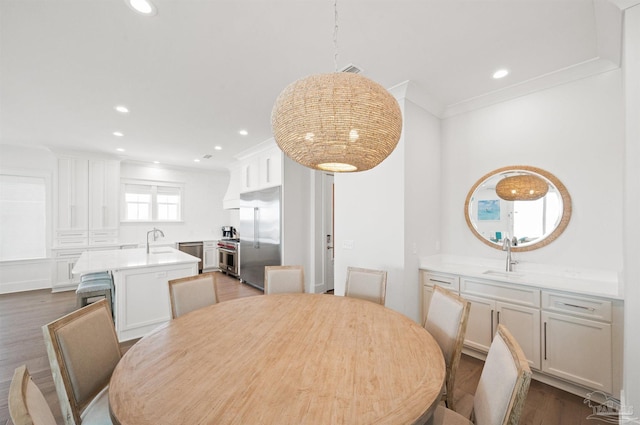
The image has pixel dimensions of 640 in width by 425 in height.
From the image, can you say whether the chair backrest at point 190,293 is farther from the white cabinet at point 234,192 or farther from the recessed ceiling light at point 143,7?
the white cabinet at point 234,192

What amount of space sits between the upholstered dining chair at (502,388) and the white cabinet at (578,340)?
1.55 metres

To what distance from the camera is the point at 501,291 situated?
7.88 ft

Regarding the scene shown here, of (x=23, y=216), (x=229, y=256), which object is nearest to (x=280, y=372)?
(x=229, y=256)

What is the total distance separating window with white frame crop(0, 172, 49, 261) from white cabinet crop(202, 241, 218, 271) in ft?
9.66

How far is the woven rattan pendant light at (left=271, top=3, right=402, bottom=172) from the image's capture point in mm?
1120

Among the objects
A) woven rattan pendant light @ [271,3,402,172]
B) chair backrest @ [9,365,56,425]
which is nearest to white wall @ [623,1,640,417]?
woven rattan pendant light @ [271,3,402,172]

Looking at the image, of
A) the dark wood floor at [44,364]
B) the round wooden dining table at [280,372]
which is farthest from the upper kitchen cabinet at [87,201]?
the round wooden dining table at [280,372]

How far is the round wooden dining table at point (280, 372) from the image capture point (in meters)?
0.86

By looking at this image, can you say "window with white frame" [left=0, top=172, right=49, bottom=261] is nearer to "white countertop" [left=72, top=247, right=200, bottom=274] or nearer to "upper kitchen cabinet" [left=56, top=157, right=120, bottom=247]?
"upper kitchen cabinet" [left=56, top=157, right=120, bottom=247]

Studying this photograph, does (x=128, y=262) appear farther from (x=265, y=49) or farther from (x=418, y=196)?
(x=418, y=196)

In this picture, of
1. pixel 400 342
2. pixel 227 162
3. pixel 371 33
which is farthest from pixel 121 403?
pixel 227 162

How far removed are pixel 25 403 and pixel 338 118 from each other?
1322 mm

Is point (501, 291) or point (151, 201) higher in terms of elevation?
point (151, 201)

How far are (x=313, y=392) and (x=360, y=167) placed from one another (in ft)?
3.40
